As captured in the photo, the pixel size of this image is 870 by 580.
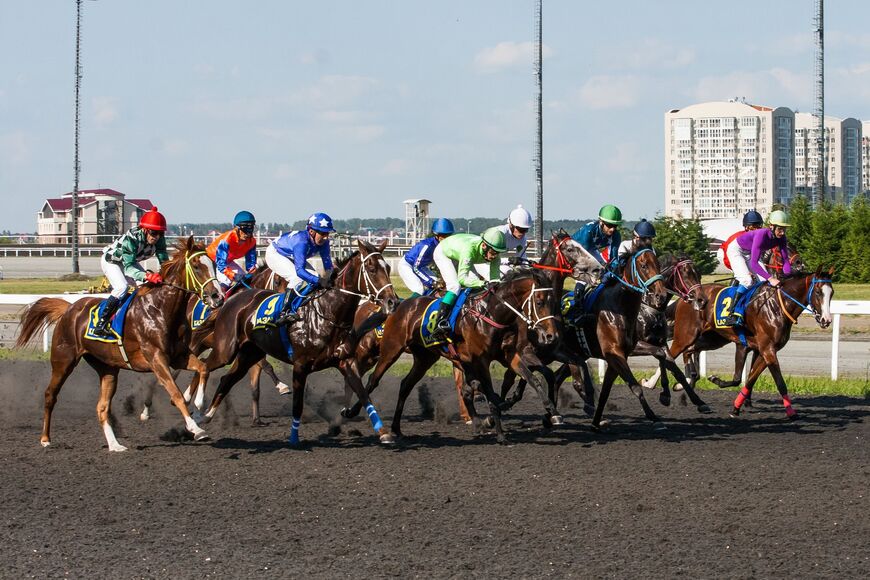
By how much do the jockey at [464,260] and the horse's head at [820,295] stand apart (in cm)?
329

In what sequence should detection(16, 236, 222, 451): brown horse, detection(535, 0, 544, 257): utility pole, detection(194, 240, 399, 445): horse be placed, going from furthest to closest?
detection(535, 0, 544, 257): utility pole → detection(16, 236, 222, 451): brown horse → detection(194, 240, 399, 445): horse

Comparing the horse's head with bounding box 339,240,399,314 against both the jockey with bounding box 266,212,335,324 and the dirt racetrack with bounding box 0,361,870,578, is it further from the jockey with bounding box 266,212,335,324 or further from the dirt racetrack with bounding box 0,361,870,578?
the dirt racetrack with bounding box 0,361,870,578

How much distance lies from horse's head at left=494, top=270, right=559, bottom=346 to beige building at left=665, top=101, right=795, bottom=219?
144 m

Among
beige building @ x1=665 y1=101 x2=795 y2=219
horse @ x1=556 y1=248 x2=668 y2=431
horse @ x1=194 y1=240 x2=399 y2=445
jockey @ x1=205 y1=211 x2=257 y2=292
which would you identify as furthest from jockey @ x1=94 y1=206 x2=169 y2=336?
beige building @ x1=665 y1=101 x2=795 y2=219

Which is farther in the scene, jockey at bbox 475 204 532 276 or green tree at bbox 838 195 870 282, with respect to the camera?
green tree at bbox 838 195 870 282

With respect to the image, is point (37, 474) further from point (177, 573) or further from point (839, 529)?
point (839, 529)

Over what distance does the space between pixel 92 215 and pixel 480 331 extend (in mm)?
83356

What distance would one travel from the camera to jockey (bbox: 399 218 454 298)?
11.8 metres

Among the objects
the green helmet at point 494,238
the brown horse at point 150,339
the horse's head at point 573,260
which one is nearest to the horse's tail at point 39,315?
the brown horse at point 150,339

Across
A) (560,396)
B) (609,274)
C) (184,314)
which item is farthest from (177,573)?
(560,396)

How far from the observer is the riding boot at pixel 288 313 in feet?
32.7

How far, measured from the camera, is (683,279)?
11.7 metres

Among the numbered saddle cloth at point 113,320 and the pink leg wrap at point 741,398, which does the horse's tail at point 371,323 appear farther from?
the pink leg wrap at point 741,398

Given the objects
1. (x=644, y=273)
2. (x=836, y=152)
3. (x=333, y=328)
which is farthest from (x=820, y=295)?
(x=836, y=152)
